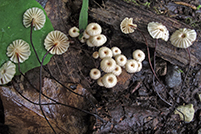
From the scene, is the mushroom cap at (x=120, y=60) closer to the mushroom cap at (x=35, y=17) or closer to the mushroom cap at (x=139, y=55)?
the mushroom cap at (x=139, y=55)

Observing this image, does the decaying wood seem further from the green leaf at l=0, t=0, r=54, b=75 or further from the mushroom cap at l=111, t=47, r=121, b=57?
the green leaf at l=0, t=0, r=54, b=75

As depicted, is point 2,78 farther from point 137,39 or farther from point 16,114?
point 137,39

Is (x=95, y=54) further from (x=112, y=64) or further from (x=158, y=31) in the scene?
(x=158, y=31)

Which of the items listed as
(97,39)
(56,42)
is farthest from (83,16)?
(56,42)

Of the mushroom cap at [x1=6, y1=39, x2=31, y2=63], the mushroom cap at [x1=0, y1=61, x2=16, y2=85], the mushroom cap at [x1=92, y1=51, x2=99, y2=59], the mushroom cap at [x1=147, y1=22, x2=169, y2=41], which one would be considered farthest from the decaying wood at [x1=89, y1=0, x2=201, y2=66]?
the mushroom cap at [x1=0, y1=61, x2=16, y2=85]

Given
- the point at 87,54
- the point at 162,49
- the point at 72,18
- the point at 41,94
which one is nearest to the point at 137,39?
the point at 162,49
